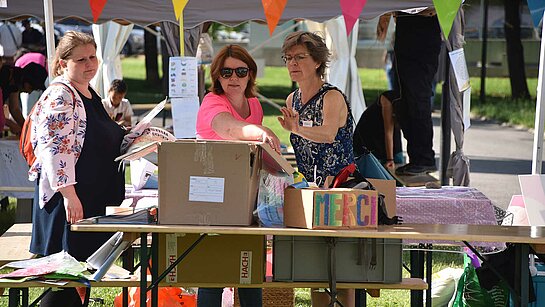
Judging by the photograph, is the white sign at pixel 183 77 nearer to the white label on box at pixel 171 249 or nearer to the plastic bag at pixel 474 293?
the plastic bag at pixel 474 293

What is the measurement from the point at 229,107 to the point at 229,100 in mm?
53

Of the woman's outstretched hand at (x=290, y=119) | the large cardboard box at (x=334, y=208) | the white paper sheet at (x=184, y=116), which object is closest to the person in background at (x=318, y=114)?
the woman's outstretched hand at (x=290, y=119)

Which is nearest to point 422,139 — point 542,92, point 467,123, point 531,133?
point 467,123

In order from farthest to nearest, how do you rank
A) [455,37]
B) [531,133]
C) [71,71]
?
1. [531,133]
2. [455,37]
3. [71,71]

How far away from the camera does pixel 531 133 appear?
17.4 m

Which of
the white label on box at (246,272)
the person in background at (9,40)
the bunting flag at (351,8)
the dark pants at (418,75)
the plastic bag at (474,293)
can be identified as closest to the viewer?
the white label on box at (246,272)

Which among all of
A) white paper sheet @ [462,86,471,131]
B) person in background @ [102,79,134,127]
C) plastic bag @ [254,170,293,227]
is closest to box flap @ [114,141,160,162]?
plastic bag @ [254,170,293,227]

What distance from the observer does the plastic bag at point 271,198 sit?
4.14 m

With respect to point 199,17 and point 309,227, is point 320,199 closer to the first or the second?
point 309,227

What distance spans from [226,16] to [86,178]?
3935 millimetres

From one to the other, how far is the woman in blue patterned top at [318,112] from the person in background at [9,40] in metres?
9.25

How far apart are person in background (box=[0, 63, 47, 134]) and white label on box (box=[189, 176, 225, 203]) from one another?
223 inches

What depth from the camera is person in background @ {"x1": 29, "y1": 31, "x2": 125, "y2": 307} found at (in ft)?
14.1

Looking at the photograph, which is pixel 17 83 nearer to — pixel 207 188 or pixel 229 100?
pixel 229 100
